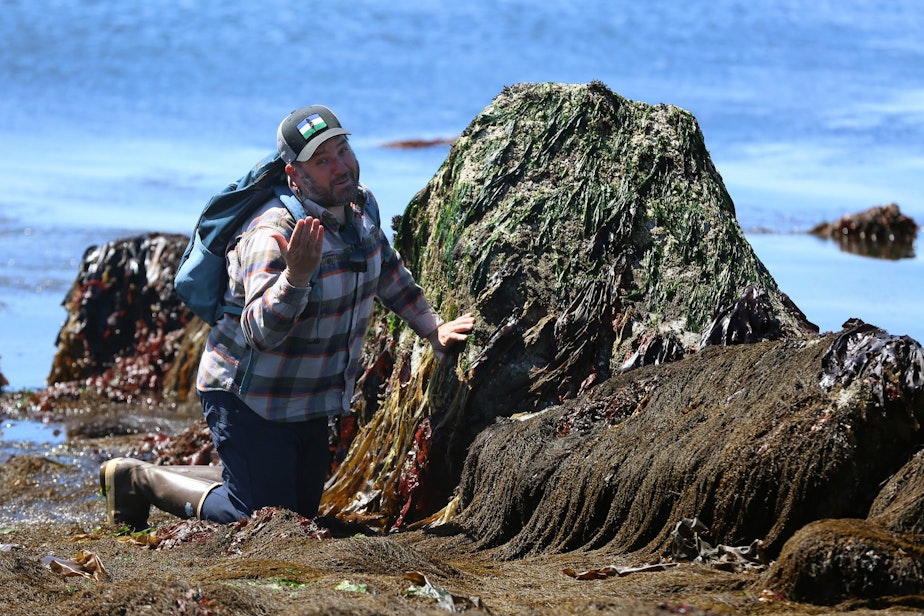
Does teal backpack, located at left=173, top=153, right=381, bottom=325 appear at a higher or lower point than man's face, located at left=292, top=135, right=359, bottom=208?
lower

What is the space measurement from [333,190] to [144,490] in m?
2.00

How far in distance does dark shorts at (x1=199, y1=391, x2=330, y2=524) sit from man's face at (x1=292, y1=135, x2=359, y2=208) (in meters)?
1.03

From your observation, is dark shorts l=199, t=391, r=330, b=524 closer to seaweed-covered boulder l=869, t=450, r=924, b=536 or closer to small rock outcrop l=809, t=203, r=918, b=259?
seaweed-covered boulder l=869, t=450, r=924, b=536

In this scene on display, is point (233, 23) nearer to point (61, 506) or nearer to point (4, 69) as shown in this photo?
point (4, 69)

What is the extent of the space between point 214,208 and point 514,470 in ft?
6.10

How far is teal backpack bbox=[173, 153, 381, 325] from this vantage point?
6.25 m

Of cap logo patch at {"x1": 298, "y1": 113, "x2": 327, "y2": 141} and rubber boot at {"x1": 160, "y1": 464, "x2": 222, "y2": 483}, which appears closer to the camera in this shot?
cap logo patch at {"x1": 298, "y1": 113, "x2": 327, "y2": 141}

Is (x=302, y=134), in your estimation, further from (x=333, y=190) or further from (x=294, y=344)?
(x=294, y=344)

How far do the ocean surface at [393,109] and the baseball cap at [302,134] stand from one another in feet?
17.9

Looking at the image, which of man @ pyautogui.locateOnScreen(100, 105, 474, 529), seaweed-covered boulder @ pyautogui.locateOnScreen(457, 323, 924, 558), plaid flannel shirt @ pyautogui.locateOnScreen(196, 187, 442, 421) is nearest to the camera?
seaweed-covered boulder @ pyautogui.locateOnScreen(457, 323, 924, 558)

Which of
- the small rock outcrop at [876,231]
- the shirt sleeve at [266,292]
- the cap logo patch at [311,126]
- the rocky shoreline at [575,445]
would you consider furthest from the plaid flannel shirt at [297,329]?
the small rock outcrop at [876,231]

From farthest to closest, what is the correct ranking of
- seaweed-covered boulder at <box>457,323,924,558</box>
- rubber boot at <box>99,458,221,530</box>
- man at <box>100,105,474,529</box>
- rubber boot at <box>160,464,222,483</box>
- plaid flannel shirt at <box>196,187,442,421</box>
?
rubber boot at <box>160,464,222,483</box> < rubber boot at <box>99,458,221,530</box> < man at <box>100,105,474,529</box> < plaid flannel shirt at <box>196,187,442,421</box> < seaweed-covered boulder at <box>457,323,924,558</box>

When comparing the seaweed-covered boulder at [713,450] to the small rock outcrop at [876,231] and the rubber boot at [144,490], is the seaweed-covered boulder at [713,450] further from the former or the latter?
the small rock outcrop at [876,231]

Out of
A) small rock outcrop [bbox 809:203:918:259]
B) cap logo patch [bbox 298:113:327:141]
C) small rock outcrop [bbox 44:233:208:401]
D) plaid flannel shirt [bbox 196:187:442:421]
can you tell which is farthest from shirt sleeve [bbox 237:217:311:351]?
small rock outcrop [bbox 809:203:918:259]
